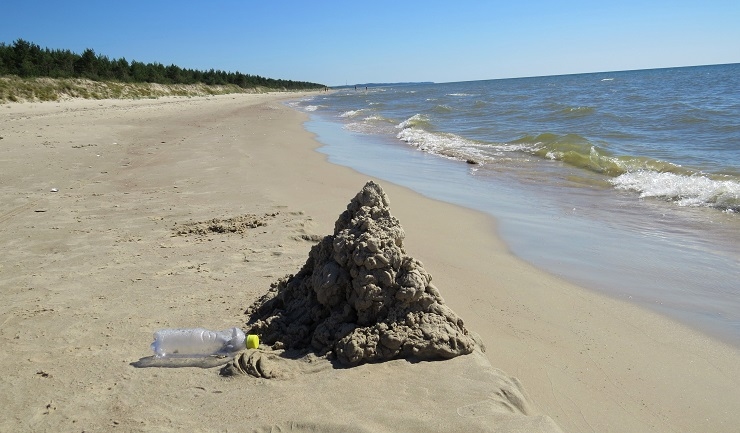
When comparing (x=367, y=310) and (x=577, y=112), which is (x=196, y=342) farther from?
(x=577, y=112)

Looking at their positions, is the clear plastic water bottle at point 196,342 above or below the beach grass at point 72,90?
below

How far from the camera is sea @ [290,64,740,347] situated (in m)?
4.18

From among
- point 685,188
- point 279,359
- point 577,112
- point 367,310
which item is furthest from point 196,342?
point 577,112

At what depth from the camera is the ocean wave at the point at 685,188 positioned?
273 inches

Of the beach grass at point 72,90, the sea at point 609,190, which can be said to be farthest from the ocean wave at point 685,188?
the beach grass at point 72,90

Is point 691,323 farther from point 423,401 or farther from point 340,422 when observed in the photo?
point 340,422

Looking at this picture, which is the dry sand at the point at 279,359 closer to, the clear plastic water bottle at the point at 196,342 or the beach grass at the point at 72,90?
the clear plastic water bottle at the point at 196,342

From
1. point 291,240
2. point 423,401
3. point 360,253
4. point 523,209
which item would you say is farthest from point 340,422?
point 523,209

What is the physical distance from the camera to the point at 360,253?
116 inches

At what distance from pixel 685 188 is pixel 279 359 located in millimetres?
7149

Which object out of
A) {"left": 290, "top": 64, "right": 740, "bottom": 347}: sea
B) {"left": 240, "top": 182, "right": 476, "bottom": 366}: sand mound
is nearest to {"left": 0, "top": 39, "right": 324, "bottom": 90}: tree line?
{"left": 290, "top": 64, "right": 740, "bottom": 347}: sea

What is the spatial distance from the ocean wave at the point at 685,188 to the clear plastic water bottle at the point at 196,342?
642 centimetres

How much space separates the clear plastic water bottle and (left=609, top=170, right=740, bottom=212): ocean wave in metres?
6.42

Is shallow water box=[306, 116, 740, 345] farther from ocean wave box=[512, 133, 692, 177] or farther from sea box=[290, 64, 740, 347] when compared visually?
ocean wave box=[512, 133, 692, 177]
